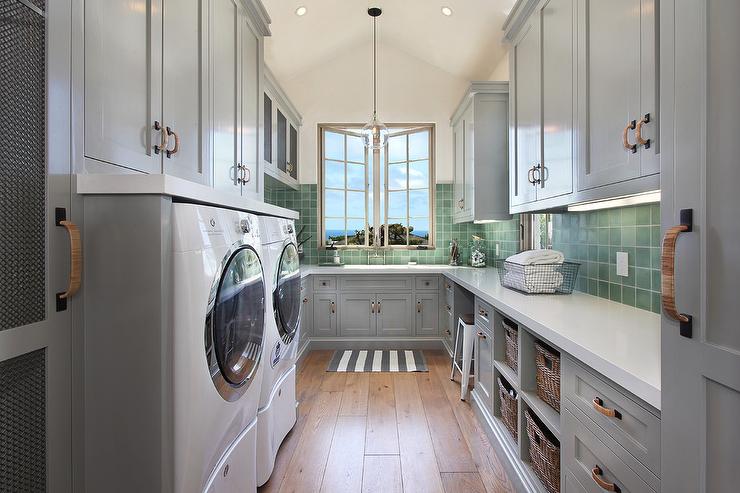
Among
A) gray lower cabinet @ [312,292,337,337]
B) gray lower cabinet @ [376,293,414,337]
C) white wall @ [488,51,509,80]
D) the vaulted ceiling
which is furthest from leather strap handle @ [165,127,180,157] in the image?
white wall @ [488,51,509,80]

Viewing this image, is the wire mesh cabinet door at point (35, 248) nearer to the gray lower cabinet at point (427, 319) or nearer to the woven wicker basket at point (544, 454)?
the woven wicker basket at point (544, 454)

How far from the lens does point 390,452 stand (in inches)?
81.5

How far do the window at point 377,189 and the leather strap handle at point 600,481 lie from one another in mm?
3413

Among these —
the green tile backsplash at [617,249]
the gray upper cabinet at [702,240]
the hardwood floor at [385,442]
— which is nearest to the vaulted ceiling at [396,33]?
the green tile backsplash at [617,249]

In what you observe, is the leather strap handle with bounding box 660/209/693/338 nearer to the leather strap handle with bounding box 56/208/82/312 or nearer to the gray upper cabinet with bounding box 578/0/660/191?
the gray upper cabinet with bounding box 578/0/660/191

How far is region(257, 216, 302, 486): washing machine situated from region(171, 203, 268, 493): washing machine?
0.62 ft

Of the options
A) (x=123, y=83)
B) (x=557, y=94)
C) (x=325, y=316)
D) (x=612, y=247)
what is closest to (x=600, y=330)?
(x=612, y=247)

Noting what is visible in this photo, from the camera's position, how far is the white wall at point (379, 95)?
4.37 metres

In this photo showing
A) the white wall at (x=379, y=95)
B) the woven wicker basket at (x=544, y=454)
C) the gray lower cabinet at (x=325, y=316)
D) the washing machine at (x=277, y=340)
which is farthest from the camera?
the white wall at (x=379, y=95)

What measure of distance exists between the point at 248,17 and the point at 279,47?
1.46m

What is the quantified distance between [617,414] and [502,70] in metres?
3.30

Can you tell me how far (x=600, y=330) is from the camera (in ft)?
4.28

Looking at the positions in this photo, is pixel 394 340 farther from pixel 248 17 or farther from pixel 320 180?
pixel 248 17

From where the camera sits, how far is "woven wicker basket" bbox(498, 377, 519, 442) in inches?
74.3
